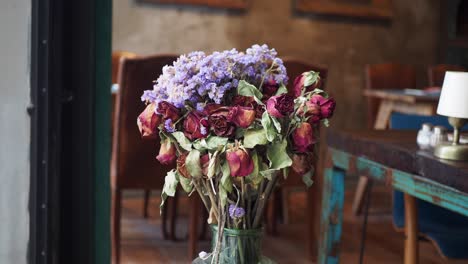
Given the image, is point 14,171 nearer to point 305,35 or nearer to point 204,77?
point 204,77

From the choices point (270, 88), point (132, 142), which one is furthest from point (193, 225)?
point (270, 88)

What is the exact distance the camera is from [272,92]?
138 centimetres

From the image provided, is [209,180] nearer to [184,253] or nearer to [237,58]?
[237,58]

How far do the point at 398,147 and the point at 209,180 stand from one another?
92 centimetres

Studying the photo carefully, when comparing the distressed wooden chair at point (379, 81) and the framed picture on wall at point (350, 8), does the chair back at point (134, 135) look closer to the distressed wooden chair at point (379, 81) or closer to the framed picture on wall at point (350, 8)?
the distressed wooden chair at point (379, 81)

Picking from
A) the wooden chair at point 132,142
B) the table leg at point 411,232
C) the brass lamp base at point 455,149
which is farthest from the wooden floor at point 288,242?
the brass lamp base at point 455,149

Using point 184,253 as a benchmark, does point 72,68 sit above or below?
above

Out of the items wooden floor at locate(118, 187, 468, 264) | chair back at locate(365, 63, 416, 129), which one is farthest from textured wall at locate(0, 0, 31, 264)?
chair back at locate(365, 63, 416, 129)

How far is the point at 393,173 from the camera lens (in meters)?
2.09

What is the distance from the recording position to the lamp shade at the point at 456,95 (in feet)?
6.06

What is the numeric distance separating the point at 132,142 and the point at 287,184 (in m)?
0.79

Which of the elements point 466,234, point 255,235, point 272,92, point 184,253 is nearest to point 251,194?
point 255,235

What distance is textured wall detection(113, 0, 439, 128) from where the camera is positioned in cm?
554

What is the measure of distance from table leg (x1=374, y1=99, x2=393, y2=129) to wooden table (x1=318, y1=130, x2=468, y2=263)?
2322mm
